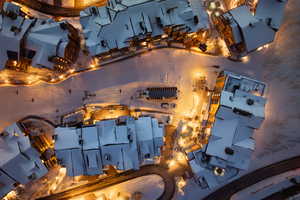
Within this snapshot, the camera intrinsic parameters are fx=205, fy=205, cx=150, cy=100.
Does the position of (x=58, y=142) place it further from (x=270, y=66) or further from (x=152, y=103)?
(x=270, y=66)

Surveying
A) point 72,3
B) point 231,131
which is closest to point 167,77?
point 231,131

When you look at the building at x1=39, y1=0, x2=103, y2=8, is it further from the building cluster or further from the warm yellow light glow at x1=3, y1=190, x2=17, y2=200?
the warm yellow light glow at x1=3, y1=190, x2=17, y2=200

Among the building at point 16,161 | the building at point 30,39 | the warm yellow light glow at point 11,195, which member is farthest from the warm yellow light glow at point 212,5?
the warm yellow light glow at point 11,195

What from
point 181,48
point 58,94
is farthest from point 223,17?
point 58,94

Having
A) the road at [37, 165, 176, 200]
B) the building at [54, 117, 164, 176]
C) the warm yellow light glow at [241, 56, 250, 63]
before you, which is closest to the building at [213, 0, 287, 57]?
the warm yellow light glow at [241, 56, 250, 63]

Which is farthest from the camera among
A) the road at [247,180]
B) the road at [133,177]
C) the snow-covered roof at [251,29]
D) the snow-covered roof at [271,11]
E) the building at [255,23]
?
the road at [247,180]

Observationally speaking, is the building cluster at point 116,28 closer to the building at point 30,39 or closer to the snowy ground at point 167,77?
the building at point 30,39
